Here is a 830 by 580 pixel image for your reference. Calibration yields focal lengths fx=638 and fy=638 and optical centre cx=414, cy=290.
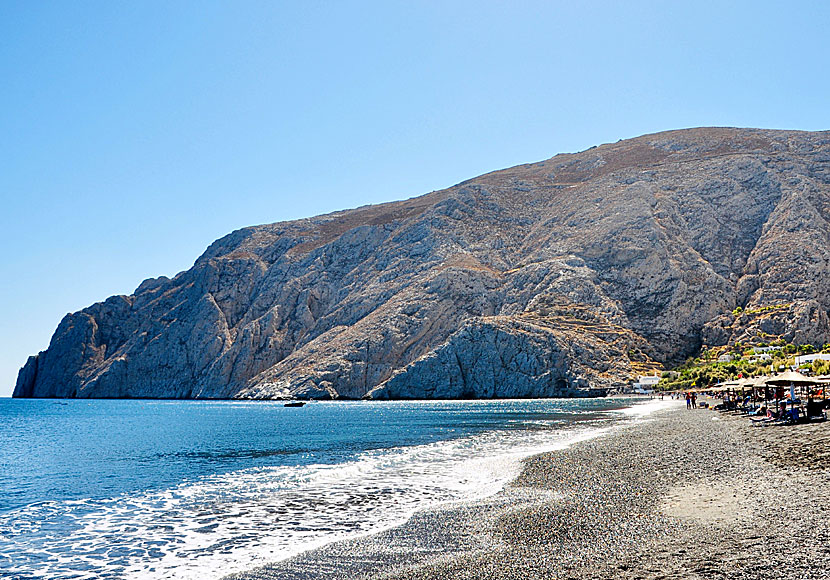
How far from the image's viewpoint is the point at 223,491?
23.7 m

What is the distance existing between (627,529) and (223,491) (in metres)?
15.2

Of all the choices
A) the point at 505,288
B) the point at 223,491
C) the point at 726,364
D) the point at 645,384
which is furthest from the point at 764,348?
the point at 223,491


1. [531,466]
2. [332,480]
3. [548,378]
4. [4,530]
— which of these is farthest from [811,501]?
[548,378]

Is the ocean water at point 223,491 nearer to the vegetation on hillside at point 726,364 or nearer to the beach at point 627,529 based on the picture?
the beach at point 627,529

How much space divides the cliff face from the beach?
7992 cm

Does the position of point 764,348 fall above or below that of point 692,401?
above

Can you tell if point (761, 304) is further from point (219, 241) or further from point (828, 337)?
point (219, 241)

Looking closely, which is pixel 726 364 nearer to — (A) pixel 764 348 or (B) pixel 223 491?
(A) pixel 764 348

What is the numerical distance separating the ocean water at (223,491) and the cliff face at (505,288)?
63.2 metres

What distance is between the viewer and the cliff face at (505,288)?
107 metres

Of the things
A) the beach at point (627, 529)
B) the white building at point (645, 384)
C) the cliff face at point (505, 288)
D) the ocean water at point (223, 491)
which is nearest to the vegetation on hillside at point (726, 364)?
the white building at point (645, 384)

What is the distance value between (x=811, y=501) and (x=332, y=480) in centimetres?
1651

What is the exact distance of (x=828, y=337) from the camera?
102m

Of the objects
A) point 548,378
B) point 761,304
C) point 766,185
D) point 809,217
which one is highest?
point 766,185
